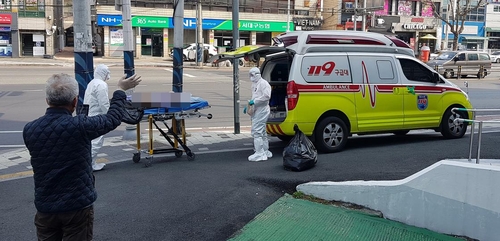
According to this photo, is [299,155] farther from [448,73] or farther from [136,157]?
[448,73]

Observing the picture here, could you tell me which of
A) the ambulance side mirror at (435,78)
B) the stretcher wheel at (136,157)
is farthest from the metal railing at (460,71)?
the stretcher wheel at (136,157)

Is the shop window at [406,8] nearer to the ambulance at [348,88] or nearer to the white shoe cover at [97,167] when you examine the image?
the ambulance at [348,88]

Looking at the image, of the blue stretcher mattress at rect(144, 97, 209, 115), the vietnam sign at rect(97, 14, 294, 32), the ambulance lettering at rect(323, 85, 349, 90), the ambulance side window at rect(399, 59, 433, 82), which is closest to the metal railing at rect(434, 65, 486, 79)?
the vietnam sign at rect(97, 14, 294, 32)

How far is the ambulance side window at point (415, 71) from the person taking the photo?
32.8 feet

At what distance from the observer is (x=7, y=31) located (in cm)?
4181

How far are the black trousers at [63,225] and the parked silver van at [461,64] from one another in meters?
30.1

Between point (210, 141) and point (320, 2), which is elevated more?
point (320, 2)

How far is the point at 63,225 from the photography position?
356 cm

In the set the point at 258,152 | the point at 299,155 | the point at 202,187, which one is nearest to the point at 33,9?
the point at 258,152

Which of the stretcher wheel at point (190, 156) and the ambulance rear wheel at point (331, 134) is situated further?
A: the ambulance rear wheel at point (331, 134)

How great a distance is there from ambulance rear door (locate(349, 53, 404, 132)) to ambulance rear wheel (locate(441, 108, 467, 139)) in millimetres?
1227

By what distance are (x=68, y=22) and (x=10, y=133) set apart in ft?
155

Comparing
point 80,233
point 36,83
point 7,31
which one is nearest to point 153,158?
point 80,233

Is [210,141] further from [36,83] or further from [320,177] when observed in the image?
[36,83]
